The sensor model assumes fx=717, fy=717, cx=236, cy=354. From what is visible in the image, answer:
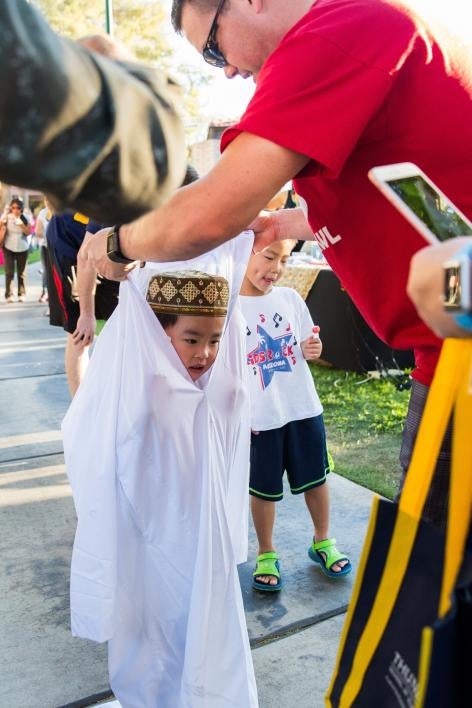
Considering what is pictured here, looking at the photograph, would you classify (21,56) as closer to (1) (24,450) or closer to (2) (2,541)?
(2) (2,541)

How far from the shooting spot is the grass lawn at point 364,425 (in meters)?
3.93

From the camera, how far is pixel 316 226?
1452 mm

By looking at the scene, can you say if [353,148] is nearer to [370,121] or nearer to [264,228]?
[370,121]

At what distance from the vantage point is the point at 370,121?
123 cm

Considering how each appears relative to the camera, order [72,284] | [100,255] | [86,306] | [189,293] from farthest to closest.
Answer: [72,284] → [86,306] → [189,293] → [100,255]

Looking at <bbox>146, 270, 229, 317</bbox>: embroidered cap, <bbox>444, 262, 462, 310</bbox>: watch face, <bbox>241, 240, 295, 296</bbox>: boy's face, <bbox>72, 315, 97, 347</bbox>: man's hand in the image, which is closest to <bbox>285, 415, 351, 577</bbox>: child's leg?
<bbox>241, 240, 295, 296</bbox>: boy's face

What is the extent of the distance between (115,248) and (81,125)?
25.1 inches

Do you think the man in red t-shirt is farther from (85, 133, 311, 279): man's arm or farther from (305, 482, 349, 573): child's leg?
(305, 482, 349, 573): child's leg

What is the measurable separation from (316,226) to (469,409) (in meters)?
0.70

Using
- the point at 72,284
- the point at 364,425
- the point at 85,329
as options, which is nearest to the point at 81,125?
the point at 85,329

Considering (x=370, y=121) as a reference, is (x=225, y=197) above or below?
below

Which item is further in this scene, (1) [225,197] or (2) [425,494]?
(1) [225,197]

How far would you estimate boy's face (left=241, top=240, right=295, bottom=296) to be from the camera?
2984mm

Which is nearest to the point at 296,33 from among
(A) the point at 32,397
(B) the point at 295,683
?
(B) the point at 295,683
